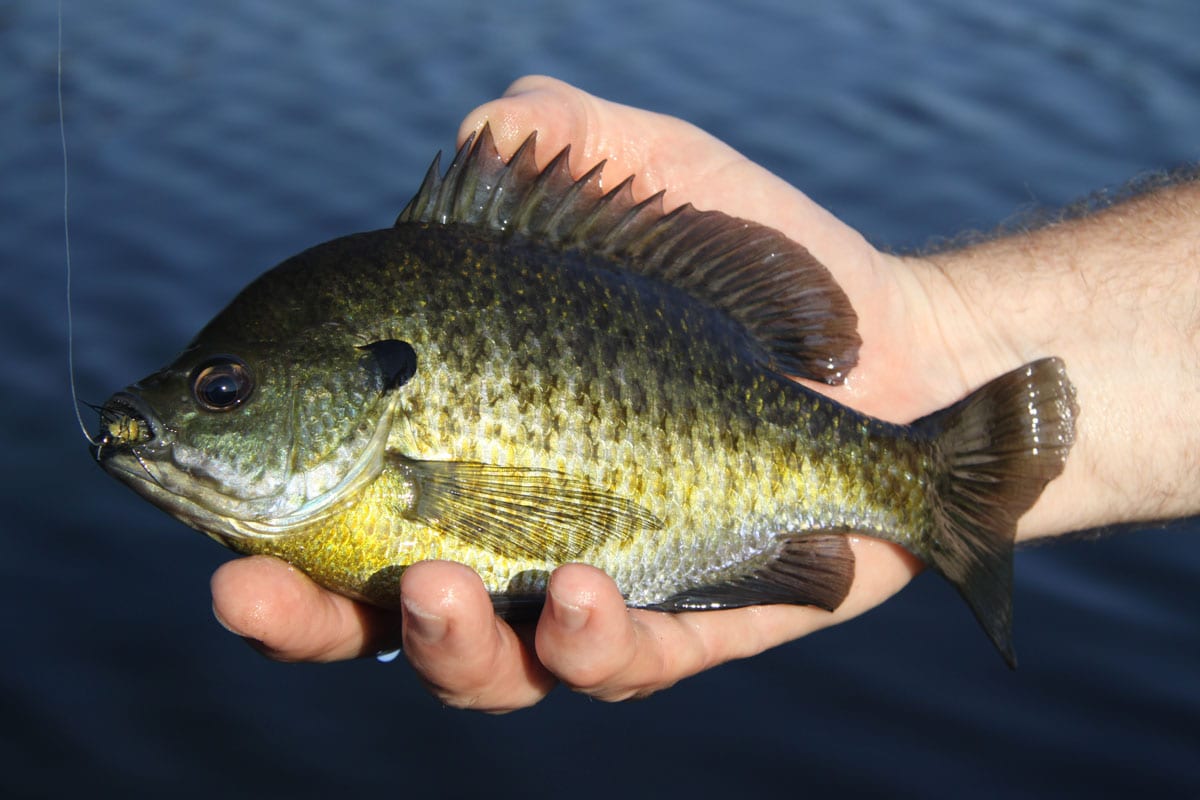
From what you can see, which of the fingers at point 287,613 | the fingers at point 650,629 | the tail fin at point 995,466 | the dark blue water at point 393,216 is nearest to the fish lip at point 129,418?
the fingers at point 287,613

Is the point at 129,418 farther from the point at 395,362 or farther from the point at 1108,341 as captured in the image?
the point at 1108,341

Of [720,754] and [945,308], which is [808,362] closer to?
[945,308]

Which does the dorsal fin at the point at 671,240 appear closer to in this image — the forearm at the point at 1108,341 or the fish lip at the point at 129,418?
the fish lip at the point at 129,418

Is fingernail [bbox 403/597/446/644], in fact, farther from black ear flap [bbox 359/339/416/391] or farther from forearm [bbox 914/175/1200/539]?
forearm [bbox 914/175/1200/539]

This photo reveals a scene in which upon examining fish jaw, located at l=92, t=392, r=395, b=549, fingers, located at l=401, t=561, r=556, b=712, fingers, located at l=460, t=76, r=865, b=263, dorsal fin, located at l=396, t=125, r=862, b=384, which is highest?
fingers, located at l=460, t=76, r=865, b=263

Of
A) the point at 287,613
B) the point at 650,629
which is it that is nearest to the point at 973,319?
the point at 650,629

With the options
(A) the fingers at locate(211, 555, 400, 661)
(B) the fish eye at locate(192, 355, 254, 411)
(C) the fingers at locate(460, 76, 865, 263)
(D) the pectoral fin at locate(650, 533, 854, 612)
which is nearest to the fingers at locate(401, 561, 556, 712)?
(A) the fingers at locate(211, 555, 400, 661)
